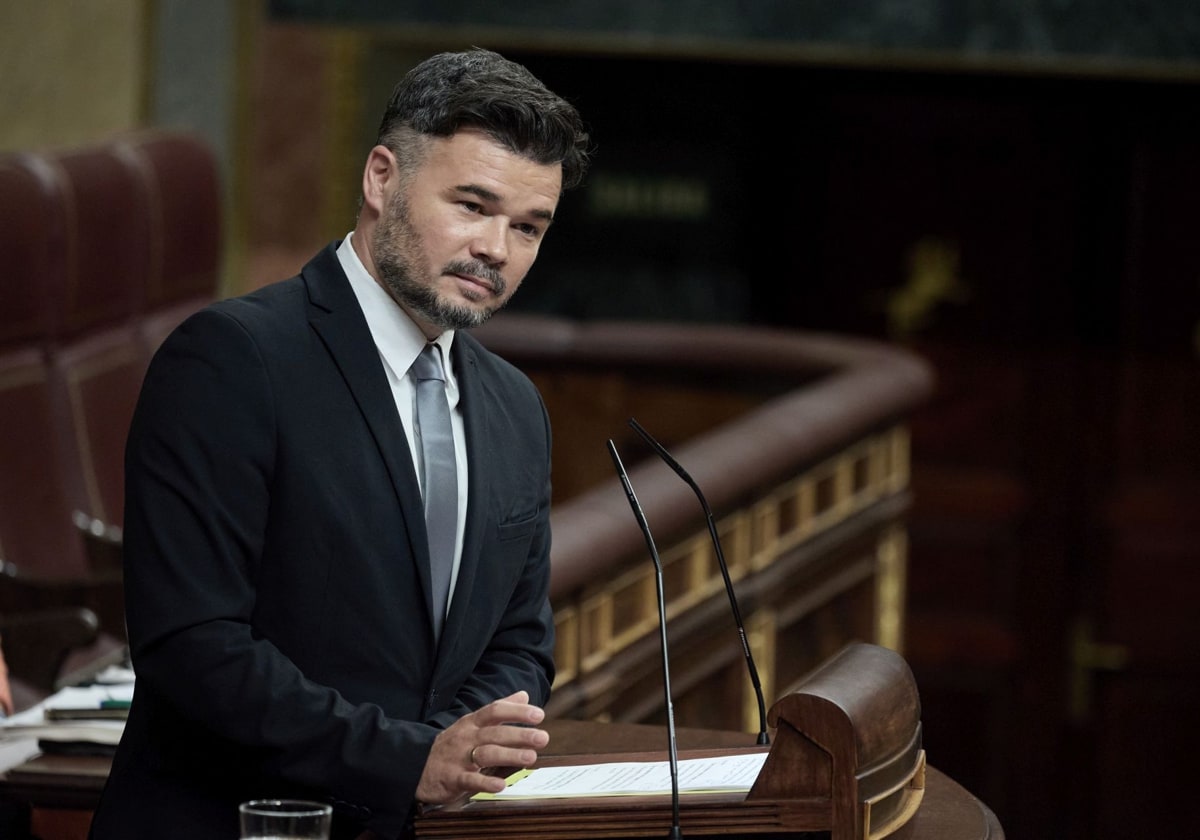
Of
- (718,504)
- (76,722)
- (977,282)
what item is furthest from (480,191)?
(977,282)

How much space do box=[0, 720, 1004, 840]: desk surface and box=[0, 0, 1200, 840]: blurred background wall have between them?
453cm

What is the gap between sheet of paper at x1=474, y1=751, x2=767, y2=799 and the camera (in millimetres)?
1701

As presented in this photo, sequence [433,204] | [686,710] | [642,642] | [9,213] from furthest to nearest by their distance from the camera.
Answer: [9,213], [686,710], [642,642], [433,204]

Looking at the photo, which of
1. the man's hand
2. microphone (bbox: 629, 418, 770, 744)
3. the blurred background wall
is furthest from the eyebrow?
the blurred background wall

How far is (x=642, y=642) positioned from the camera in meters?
3.58

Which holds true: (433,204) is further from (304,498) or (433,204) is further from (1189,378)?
(1189,378)

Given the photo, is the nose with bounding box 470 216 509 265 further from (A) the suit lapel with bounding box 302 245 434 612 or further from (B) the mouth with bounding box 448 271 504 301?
(A) the suit lapel with bounding box 302 245 434 612

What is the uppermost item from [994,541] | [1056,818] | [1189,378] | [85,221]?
[85,221]

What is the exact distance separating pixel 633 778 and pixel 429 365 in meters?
0.45

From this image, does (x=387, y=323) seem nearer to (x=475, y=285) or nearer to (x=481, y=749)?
(x=475, y=285)

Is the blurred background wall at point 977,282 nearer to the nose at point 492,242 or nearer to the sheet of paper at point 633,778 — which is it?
the nose at point 492,242

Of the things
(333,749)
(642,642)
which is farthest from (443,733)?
(642,642)

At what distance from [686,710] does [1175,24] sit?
3.49 meters

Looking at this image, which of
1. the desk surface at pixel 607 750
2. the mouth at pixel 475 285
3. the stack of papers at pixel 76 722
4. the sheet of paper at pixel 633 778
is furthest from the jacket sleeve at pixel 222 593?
the stack of papers at pixel 76 722
